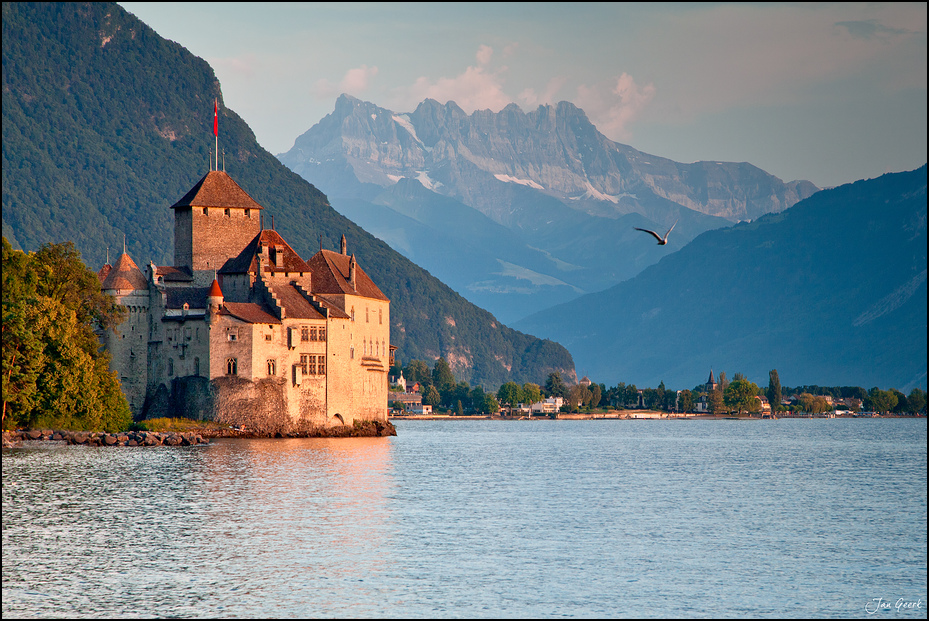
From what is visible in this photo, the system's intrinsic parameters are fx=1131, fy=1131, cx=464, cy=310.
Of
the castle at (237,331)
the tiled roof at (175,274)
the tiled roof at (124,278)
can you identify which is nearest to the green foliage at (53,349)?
the tiled roof at (124,278)

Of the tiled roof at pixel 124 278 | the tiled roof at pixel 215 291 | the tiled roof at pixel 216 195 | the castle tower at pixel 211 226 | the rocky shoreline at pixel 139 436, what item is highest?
the tiled roof at pixel 216 195

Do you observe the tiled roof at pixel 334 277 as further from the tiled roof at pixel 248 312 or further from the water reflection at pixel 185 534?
the water reflection at pixel 185 534

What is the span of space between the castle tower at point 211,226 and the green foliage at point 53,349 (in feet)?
52.4

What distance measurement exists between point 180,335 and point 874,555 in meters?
66.9

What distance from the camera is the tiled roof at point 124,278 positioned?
3864 inches

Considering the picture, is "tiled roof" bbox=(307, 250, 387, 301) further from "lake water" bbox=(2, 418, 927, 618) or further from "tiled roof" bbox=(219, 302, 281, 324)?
"lake water" bbox=(2, 418, 927, 618)

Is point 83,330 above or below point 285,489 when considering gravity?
above

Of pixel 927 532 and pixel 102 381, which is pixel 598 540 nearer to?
pixel 927 532

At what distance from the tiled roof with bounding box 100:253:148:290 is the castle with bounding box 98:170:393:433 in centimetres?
11

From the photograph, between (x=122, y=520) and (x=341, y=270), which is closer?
(x=122, y=520)

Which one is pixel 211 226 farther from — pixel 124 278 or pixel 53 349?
pixel 53 349

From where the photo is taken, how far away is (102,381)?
87.1 m

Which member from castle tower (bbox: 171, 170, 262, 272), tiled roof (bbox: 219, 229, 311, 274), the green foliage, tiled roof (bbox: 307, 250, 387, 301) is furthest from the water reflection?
castle tower (bbox: 171, 170, 262, 272)

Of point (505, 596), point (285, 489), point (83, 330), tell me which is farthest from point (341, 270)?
point (505, 596)
